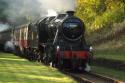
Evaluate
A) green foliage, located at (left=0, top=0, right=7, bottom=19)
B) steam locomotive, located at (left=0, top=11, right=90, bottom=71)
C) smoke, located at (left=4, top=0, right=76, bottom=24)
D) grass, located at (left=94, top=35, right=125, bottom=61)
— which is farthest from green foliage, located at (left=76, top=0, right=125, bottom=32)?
steam locomotive, located at (left=0, top=11, right=90, bottom=71)

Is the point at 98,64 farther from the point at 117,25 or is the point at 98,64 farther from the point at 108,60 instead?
the point at 117,25

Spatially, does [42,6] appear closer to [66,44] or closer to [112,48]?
[112,48]

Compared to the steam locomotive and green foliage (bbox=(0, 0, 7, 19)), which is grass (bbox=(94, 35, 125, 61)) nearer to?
the steam locomotive

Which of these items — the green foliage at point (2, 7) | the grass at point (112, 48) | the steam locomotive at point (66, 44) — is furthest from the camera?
the green foliage at point (2, 7)

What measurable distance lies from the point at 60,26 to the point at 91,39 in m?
24.1

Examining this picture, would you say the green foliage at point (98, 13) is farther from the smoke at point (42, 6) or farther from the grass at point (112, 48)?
the smoke at point (42, 6)

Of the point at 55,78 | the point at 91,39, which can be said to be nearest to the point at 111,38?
the point at 91,39

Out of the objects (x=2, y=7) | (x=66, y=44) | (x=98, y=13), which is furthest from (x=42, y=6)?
(x=2, y=7)

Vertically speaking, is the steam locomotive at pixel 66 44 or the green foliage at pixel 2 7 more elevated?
the green foliage at pixel 2 7

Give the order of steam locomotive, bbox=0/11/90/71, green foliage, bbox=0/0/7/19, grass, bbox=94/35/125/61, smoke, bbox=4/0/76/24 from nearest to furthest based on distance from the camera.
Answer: steam locomotive, bbox=0/11/90/71 < smoke, bbox=4/0/76/24 < grass, bbox=94/35/125/61 < green foliage, bbox=0/0/7/19

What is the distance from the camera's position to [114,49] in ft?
133

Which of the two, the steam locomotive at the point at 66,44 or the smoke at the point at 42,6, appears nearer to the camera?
the steam locomotive at the point at 66,44

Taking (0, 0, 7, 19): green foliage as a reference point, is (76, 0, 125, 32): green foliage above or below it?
below

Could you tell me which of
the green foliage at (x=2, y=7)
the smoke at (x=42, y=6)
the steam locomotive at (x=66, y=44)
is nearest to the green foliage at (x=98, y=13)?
the smoke at (x=42, y=6)
